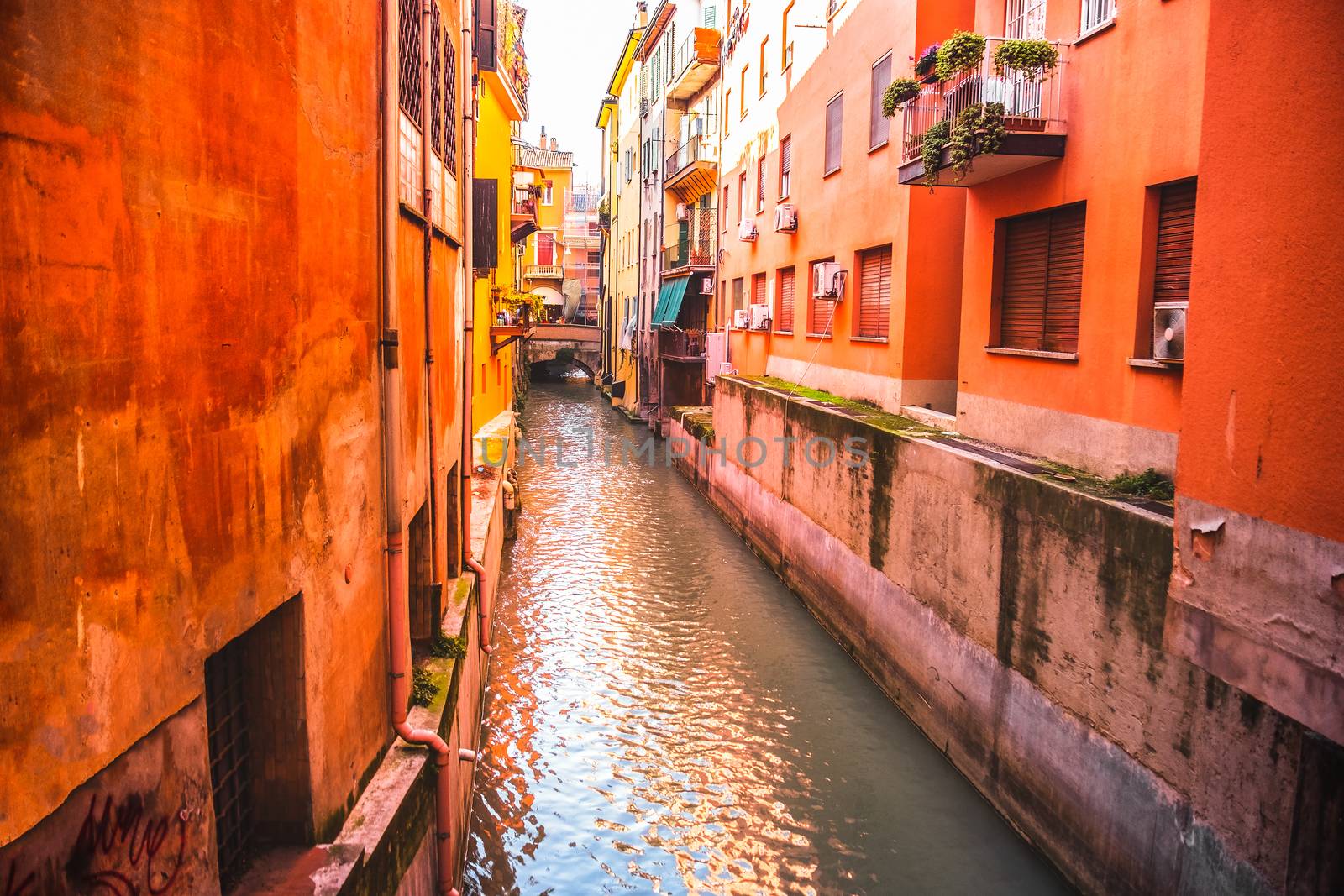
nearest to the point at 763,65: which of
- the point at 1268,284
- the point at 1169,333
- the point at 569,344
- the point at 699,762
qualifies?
the point at 1169,333

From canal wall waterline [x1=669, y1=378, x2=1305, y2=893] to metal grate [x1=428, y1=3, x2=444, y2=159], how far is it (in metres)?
5.65

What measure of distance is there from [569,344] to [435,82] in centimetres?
4580

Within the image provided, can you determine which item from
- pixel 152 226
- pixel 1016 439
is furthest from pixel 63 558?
pixel 1016 439

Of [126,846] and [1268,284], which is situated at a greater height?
[1268,284]

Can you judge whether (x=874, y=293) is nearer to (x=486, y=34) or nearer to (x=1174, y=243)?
(x=486, y=34)

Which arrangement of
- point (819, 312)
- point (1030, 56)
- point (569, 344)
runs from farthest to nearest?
point (569, 344) < point (819, 312) < point (1030, 56)

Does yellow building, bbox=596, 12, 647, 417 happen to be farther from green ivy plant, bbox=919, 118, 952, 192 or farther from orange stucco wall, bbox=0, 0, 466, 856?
orange stucco wall, bbox=0, 0, 466, 856

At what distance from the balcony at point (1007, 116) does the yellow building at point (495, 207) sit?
7074 mm

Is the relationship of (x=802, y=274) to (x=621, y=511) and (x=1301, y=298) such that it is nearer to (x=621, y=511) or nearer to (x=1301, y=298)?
(x=621, y=511)

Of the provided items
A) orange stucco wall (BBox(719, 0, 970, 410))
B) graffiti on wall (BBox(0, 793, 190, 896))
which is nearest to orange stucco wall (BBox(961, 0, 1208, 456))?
orange stucco wall (BBox(719, 0, 970, 410))

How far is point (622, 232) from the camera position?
4594 centimetres

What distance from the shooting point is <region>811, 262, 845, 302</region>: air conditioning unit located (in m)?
15.8

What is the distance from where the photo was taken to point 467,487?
374 inches

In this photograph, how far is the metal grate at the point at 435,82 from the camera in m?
7.00
